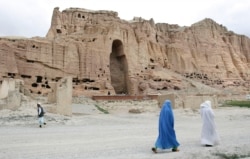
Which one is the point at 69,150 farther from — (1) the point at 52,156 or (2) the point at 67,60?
(2) the point at 67,60

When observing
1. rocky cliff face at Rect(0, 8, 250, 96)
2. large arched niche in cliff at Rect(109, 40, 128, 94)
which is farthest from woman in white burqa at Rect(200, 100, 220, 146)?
large arched niche in cliff at Rect(109, 40, 128, 94)

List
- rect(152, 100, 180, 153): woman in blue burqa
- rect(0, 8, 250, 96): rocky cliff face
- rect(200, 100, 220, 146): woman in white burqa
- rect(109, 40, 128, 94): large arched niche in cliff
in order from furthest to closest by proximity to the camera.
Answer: rect(109, 40, 128, 94): large arched niche in cliff
rect(0, 8, 250, 96): rocky cliff face
rect(200, 100, 220, 146): woman in white burqa
rect(152, 100, 180, 153): woman in blue burqa

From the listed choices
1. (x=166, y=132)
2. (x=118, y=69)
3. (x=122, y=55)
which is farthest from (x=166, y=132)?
(x=118, y=69)

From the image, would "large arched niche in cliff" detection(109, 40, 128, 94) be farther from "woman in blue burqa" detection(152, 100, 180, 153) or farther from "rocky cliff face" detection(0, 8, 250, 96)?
"woman in blue burqa" detection(152, 100, 180, 153)

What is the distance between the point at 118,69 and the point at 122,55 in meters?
Answer: 2.61

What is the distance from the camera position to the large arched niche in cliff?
5391 centimetres

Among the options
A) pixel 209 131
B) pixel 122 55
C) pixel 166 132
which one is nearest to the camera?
pixel 166 132

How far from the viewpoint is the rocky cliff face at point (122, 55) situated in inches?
1668

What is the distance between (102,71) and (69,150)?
128ft

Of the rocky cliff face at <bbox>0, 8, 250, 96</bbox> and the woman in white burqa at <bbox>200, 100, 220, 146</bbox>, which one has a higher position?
the rocky cliff face at <bbox>0, 8, 250, 96</bbox>

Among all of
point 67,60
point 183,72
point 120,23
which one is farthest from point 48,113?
point 183,72

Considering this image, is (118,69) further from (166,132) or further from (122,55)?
(166,132)

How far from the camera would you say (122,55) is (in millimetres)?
54500

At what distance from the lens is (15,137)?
1324 centimetres
